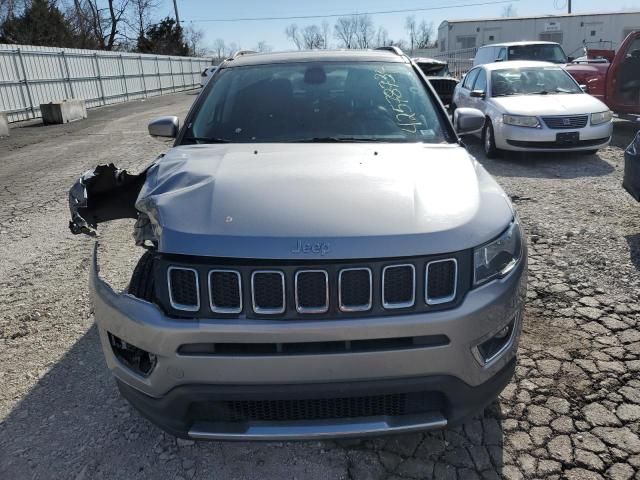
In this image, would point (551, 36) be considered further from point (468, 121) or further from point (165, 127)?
point (165, 127)

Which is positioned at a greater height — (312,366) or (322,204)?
(322,204)

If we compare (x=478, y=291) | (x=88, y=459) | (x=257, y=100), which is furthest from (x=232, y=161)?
(x=88, y=459)

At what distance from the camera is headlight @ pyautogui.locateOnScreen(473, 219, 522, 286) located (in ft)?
6.46

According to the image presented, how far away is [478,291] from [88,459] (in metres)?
1.87

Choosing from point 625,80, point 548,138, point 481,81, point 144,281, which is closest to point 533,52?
point 625,80

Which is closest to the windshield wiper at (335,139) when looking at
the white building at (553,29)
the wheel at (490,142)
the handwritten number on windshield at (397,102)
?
the handwritten number on windshield at (397,102)

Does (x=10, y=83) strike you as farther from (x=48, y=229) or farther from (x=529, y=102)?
(x=529, y=102)

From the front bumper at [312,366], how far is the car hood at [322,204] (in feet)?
0.83

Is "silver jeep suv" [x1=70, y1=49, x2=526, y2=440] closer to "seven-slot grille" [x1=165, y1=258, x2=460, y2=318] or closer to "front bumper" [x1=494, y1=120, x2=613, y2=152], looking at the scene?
"seven-slot grille" [x1=165, y1=258, x2=460, y2=318]

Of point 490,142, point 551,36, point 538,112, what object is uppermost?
point 551,36

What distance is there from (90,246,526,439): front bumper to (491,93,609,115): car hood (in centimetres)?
675

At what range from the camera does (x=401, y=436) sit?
2.19 m

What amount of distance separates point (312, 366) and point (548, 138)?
7073mm

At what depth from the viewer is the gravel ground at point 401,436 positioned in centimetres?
224
